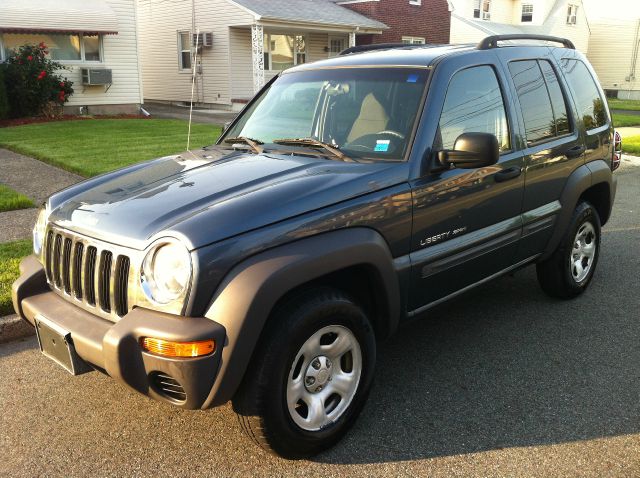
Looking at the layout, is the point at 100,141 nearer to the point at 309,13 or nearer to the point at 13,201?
the point at 13,201

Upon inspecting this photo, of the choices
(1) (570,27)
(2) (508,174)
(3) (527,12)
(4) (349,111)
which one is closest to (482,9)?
(3) (527,12)

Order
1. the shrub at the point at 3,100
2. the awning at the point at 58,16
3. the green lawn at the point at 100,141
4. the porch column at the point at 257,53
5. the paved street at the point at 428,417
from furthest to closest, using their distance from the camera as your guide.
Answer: the porch column at the point at 257,53
the awning at the point at 58,16
the shrub at the point at 3,100
the green lawn at the point at 100,141
the paved street at the point at 428,417

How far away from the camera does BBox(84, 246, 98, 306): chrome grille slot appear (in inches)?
119

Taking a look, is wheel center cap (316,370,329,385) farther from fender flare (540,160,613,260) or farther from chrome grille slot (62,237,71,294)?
fender flare (540,160,613,260)

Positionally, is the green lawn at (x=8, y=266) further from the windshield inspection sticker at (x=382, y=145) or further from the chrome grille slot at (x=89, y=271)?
the windshield inspection sticker at (x=382, y=145)

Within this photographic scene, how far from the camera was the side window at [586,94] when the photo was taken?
489 centimetres

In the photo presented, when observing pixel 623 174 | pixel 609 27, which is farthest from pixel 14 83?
pixel 609 27

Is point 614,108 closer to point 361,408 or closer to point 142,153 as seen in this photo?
point 142,153

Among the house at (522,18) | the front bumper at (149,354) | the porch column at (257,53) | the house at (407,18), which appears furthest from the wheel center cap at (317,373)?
the house at (522,18)

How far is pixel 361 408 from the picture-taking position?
329cm

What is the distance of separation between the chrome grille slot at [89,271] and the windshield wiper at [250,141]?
4.12ft

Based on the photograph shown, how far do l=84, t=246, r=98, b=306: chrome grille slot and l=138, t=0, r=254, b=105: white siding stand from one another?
1979cm

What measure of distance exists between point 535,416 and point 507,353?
2.63 feet

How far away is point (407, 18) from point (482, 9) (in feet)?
26.1
